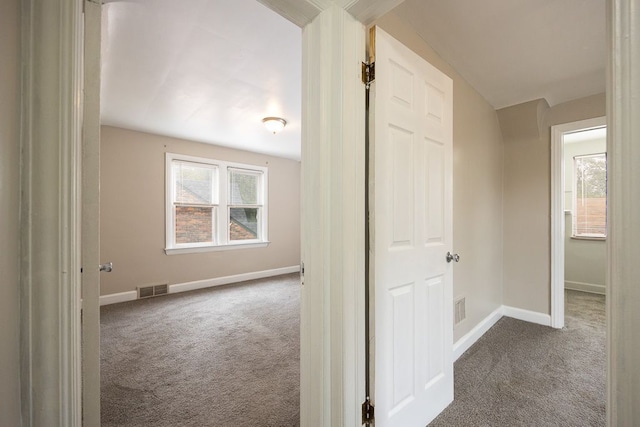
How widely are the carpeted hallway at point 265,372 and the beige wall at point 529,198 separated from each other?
446mm

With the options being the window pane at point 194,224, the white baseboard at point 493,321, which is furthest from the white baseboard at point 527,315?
the window pane at point 194,224

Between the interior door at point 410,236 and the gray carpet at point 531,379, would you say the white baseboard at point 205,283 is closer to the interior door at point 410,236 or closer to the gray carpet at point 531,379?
the gray carpet at point 531,379

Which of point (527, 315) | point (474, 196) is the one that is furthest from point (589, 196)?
point (474, 196)

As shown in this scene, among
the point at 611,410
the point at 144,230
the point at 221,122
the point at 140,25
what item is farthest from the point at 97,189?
the point at 144,230

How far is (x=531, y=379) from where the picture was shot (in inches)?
76.9

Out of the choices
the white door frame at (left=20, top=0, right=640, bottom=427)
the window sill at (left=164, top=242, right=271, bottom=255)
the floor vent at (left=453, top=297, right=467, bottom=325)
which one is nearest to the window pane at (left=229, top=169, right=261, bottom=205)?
the window sill at (left=164, top=242, right=271, bottom=255)

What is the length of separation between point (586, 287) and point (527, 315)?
2257 mm

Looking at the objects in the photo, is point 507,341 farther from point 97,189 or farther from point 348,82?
point 97,189

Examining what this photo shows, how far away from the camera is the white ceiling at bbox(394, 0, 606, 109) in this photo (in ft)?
5.53

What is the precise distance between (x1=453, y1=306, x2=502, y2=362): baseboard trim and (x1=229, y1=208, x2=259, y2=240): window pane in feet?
12.9

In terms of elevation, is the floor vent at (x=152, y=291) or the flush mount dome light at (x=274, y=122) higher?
the flush mount dome light at (x=274, y=122)

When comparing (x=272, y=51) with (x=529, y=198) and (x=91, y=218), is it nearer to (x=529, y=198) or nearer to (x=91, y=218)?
(x=91, y=218)

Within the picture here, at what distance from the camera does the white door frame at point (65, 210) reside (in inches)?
22.7

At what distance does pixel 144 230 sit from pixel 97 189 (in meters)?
3.78
